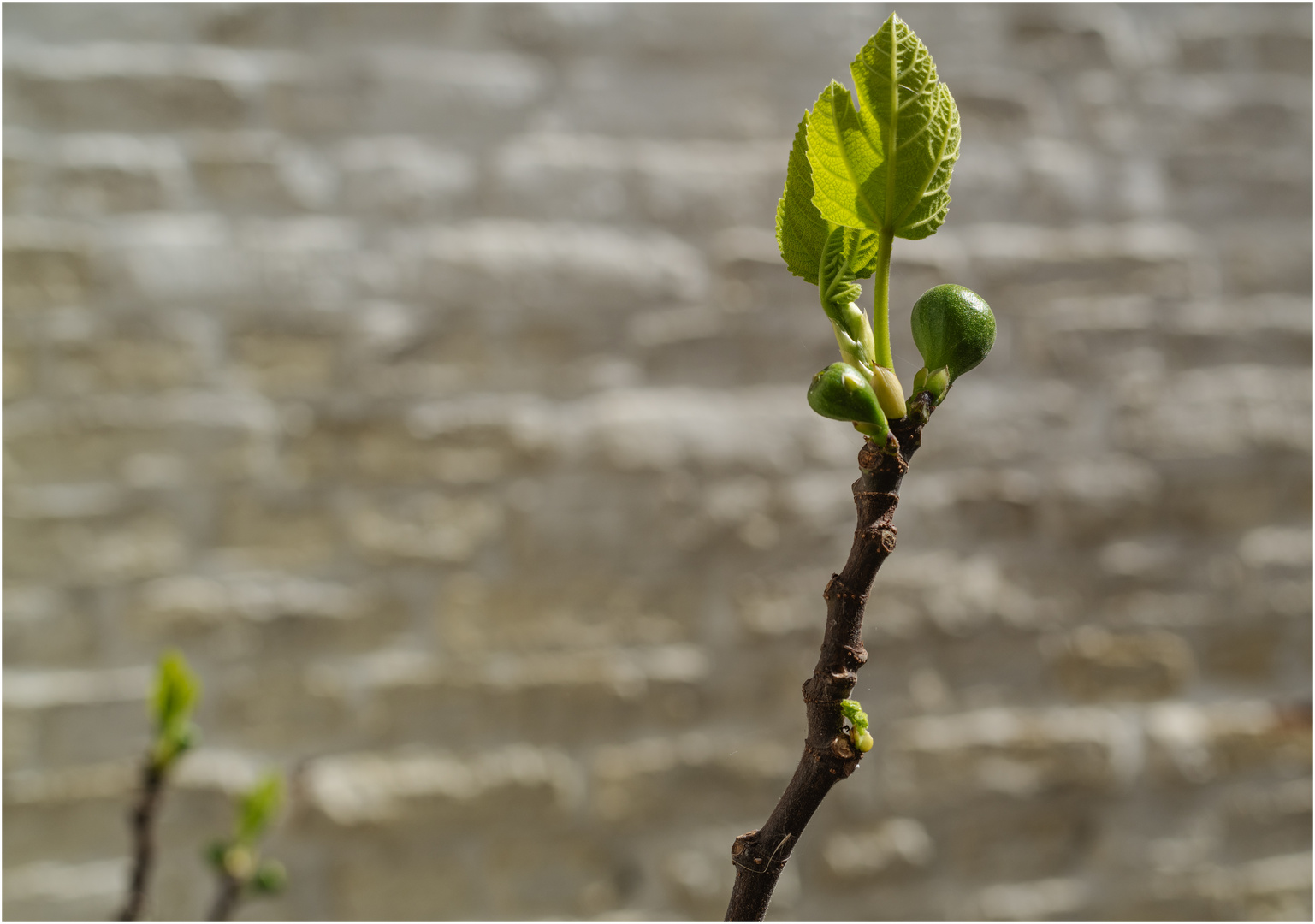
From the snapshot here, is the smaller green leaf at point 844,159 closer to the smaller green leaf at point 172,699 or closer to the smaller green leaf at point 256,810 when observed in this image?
the smaller green leaf at point 172,699

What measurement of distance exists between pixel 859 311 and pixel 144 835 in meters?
0.44

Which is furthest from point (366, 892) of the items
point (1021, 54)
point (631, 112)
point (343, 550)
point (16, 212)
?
point (1021, 54)

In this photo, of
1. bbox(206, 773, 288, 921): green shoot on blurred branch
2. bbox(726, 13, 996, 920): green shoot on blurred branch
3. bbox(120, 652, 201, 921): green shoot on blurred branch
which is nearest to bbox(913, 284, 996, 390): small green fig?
bbox(726, 13, 996, 920): green shoot on blurred branch

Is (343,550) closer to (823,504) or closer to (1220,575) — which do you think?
(823,504)

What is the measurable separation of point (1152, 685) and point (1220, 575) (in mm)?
216

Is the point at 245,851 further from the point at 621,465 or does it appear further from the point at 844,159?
the point at 621,465

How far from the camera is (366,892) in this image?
4.10 ft

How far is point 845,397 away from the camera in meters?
0.18

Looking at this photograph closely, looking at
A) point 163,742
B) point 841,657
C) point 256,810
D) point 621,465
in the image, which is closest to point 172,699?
point 163,742

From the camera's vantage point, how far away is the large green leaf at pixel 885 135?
0.18 meters

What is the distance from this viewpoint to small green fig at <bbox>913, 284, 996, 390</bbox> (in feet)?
0.67

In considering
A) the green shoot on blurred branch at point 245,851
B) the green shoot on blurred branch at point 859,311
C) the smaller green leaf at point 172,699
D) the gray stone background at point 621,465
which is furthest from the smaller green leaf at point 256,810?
the gray stone background at point 621,465

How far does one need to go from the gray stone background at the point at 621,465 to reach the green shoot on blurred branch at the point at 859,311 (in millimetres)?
1128

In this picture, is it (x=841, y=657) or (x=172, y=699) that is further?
(x=172, y=699)
